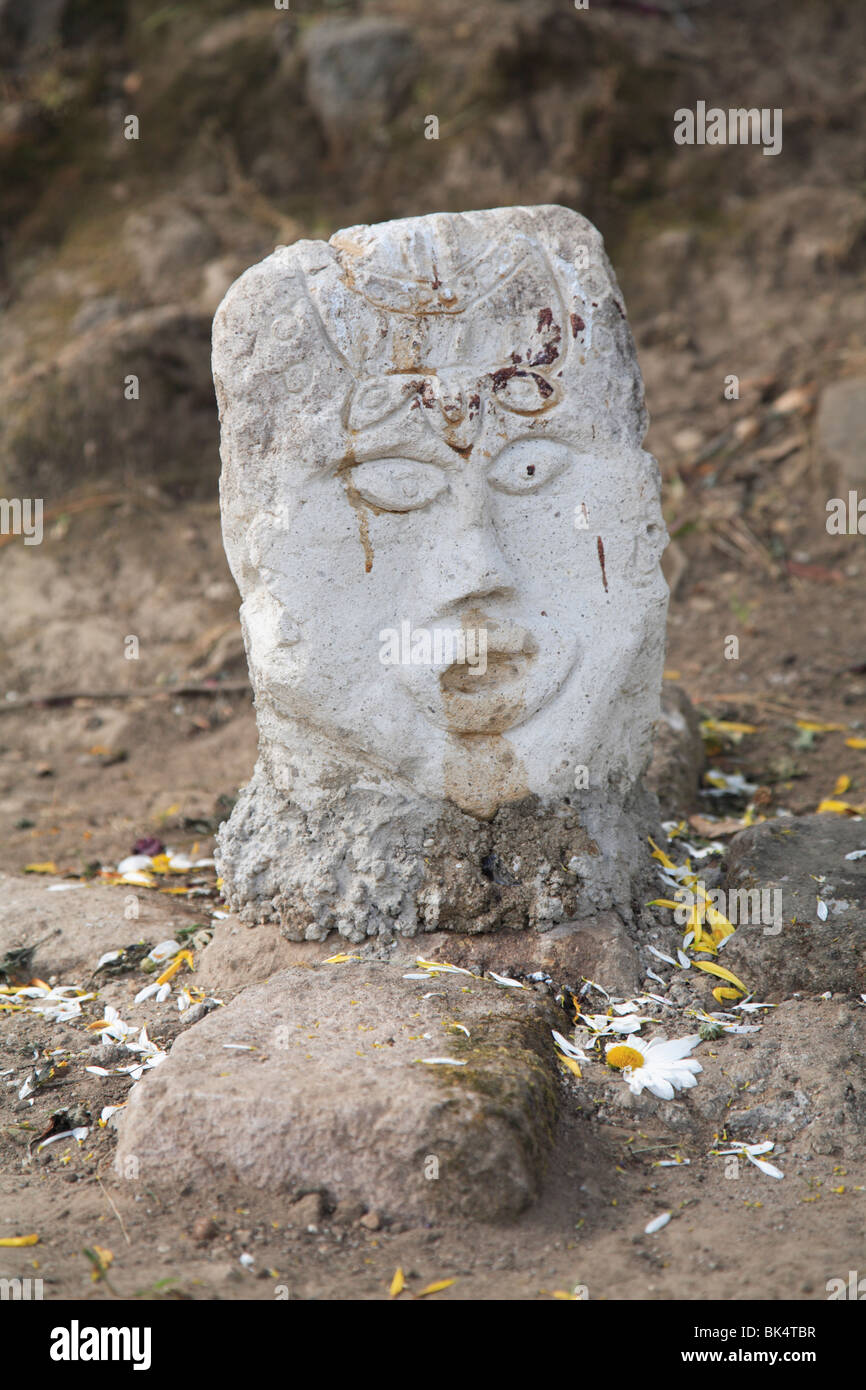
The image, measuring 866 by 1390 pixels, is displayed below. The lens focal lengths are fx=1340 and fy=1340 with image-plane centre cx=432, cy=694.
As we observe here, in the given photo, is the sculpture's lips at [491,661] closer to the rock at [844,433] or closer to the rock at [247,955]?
the rock at [247,955]

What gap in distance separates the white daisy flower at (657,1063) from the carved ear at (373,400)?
1.64 metres

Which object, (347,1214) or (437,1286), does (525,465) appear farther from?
(437,1286)

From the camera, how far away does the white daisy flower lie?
310 cm

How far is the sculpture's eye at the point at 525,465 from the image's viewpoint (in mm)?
3406

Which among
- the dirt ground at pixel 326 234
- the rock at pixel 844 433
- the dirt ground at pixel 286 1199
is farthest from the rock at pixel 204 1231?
the rock at pixel 844 433

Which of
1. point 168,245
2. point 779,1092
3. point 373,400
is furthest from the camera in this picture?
point 168,245

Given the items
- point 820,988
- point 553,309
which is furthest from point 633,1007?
point 553,309

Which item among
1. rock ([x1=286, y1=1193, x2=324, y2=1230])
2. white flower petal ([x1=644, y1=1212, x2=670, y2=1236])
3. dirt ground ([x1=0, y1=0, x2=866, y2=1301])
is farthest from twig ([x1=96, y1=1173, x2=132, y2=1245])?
white flower petal ([x1=644, y1=1212, x2=670, y2=1236])

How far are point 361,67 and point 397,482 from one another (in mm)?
5946

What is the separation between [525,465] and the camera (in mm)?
3410

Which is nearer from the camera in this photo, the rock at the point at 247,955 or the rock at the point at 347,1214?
the rock at the point at 347,1214

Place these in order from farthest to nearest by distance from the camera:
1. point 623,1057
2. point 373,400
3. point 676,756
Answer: point 676,756
point 373,400
point 623,1057

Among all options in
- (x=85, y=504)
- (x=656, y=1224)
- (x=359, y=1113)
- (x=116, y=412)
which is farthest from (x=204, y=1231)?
(x=116, y=412)

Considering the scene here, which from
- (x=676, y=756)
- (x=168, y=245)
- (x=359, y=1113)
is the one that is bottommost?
(x=359, y=1113)
